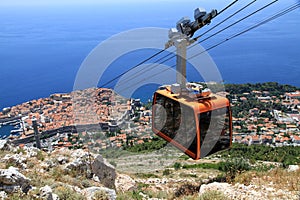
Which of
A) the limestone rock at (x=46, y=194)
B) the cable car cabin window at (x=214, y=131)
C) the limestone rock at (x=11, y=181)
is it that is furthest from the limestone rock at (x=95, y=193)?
the cable car cabin window at (x=214, y=131)

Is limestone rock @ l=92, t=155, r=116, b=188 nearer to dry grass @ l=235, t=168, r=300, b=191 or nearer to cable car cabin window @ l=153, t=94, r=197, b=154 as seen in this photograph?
cable car cabin window @ l=153, t=94, r=197, b=154

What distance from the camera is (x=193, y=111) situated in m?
3.96

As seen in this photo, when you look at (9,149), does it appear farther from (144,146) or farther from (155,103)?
(144,146)

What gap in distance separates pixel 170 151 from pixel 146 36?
40.1 m

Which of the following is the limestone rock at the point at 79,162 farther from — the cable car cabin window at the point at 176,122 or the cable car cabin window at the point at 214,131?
the cable car cabin window at the point at 214,131

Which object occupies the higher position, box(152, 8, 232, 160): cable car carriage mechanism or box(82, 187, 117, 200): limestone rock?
box(152, 8, 232, 160): cable car carriage mechanism

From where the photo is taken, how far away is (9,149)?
627cm

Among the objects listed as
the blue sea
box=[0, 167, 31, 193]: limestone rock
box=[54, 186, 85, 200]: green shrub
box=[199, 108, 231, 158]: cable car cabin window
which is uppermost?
the blue sea

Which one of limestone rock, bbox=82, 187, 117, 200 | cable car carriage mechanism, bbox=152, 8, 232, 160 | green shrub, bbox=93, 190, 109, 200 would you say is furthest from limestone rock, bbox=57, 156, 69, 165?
cable car carriage mechanism, bbox=152, 8, 232, 160

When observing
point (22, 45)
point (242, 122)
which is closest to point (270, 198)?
point (242, 122)

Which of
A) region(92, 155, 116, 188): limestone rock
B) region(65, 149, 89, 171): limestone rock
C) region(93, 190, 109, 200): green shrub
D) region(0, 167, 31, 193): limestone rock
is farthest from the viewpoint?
region(92, 155, 116, 188): limestone rock

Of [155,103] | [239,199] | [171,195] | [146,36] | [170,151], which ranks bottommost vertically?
[170,151]

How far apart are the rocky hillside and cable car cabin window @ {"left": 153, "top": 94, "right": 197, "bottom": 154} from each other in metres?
0.89

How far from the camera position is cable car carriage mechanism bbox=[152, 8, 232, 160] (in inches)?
159
